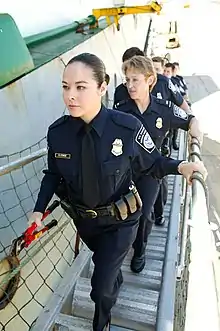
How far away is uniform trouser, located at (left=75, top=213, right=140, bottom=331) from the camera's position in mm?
1388

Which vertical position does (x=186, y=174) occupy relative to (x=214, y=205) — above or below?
above

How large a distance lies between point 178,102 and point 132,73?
0.69 metres

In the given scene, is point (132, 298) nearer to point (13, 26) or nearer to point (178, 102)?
point (178, 102)

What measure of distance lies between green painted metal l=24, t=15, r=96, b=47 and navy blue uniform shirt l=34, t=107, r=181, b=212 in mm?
1835

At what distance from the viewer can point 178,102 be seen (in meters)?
2.39

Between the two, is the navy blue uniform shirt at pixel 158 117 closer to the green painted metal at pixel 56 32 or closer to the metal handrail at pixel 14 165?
the metal handrail at pixel 14 165

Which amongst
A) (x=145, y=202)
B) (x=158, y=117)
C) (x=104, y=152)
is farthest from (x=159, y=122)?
(x=104, y=152)

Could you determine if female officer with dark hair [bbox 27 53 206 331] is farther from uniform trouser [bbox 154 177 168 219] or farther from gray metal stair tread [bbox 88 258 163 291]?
uniform trouser [bbox 154 177 168 219]

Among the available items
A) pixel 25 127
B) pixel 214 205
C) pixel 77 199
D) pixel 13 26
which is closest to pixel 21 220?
pixel 25 127

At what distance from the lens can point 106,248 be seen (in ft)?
4.58

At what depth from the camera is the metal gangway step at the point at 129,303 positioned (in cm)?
169

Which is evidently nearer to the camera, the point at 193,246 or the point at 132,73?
the point at 193,246

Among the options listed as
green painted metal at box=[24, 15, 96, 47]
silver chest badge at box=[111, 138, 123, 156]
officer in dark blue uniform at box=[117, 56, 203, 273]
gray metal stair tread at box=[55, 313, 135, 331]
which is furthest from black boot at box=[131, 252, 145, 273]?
green painted metal at box=[24, 15, 96, 47]

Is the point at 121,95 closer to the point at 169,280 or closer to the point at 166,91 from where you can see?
the point at 166,91
